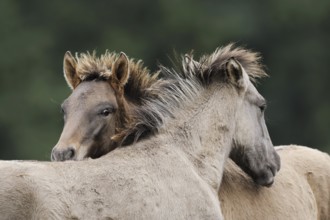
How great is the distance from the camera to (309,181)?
12109 millimetres

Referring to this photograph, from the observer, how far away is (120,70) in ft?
38.8

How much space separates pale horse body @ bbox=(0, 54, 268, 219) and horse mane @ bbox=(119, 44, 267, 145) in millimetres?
21

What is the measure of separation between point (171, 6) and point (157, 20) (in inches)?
25.1

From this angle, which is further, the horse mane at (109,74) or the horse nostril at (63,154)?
the horse mane at (109,74)

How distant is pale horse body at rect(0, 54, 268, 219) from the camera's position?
9.09 m

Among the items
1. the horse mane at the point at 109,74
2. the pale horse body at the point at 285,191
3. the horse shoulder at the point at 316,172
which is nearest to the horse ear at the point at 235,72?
the pale horse body at the point at 285,191

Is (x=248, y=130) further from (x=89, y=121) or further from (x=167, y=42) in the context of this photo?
(x=167, y=42)

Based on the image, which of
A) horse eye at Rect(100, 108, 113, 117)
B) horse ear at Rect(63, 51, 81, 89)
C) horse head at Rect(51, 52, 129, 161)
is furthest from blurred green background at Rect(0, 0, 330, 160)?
horse eye at Rect(100, 108, 113, 117)

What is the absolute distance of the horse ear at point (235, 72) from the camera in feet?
35.7

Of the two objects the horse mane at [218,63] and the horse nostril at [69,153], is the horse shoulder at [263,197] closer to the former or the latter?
the horse mane at [218,63]

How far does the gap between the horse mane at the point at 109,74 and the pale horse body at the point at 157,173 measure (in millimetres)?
921

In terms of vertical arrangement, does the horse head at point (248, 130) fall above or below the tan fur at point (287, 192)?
above

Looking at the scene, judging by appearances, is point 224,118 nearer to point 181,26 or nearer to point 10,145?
point 10,145

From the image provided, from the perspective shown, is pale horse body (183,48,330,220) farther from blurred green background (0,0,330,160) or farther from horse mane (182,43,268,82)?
blurred green background (0,0,330,160)
